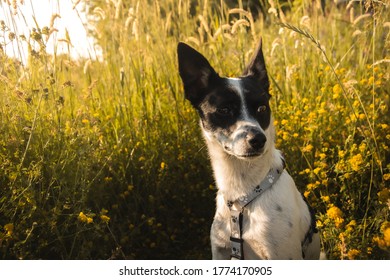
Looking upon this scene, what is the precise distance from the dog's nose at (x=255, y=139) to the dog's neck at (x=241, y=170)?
19 centimetres

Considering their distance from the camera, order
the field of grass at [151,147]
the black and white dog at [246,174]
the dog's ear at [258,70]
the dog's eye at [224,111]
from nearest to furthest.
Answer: the black and white dog at [246,174]
the dog's eye at [224,111]
the field of grass at [151,147]
the dog's ear at [258,70]

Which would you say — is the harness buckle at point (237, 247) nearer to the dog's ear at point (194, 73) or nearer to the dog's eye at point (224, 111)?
the dog's eye at point (224, 111)

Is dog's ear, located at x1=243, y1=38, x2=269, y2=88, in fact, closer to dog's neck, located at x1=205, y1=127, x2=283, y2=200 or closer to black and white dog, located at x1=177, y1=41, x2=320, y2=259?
black and white dog, located at x1=177, y1=41, x2=320, y2=259

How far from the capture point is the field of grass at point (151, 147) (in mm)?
2645

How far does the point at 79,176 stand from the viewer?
9.46 ft

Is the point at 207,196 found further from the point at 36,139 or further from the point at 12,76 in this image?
the point at 12,76

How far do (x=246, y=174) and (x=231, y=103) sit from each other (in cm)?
39

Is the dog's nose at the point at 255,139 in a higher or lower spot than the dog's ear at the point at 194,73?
lower

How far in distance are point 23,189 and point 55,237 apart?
18.4 inches

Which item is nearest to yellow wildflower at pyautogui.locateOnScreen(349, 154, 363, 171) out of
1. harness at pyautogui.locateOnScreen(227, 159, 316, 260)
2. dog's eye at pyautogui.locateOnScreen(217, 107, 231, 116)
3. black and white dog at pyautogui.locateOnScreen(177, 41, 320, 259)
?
black and white dog at pyautogui.locateOnScreen(177, 41, 320, 259)

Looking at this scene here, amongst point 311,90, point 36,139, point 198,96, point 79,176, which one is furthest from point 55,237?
point 311,90

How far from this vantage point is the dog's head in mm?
2348

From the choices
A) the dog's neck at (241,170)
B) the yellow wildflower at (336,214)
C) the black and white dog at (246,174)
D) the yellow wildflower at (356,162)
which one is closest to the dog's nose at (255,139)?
the black and white dog at (246,174)

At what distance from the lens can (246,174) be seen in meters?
2.57
